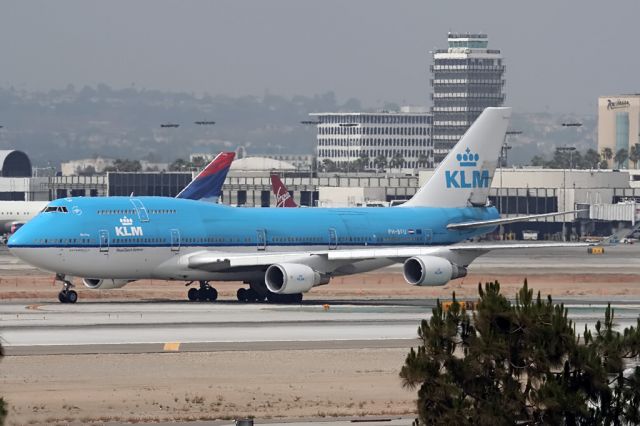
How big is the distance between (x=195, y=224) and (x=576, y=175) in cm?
11335

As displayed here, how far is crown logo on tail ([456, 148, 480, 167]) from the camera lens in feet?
246

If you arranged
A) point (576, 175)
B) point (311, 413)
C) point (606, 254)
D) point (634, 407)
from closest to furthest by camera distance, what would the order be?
point (634, 407), point (311, 413), point (606, 254), point (576, 175)

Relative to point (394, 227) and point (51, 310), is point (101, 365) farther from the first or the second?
point (394, 227)

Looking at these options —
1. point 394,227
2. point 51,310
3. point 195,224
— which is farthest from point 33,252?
point 394,227

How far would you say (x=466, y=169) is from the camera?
75000 mm

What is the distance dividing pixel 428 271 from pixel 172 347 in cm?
2013

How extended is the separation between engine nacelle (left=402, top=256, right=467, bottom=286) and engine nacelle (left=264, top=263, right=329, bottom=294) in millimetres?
3968

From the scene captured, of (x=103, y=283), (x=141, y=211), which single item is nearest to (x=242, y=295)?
(x=103, y=283)

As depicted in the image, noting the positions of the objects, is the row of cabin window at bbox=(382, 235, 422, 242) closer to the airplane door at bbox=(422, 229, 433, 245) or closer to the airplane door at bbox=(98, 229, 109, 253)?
the airplane door at bbox=(422, 229, 433, 245)

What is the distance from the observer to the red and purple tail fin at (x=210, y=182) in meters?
105

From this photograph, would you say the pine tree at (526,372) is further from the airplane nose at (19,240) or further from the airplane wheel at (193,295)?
the airplane wheel at (193,295)

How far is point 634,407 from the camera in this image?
26.9m

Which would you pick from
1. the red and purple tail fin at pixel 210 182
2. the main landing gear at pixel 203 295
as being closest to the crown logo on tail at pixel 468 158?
the main landing gear at pixel 203 295

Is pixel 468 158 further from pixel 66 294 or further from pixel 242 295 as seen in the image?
pixel 66 294
